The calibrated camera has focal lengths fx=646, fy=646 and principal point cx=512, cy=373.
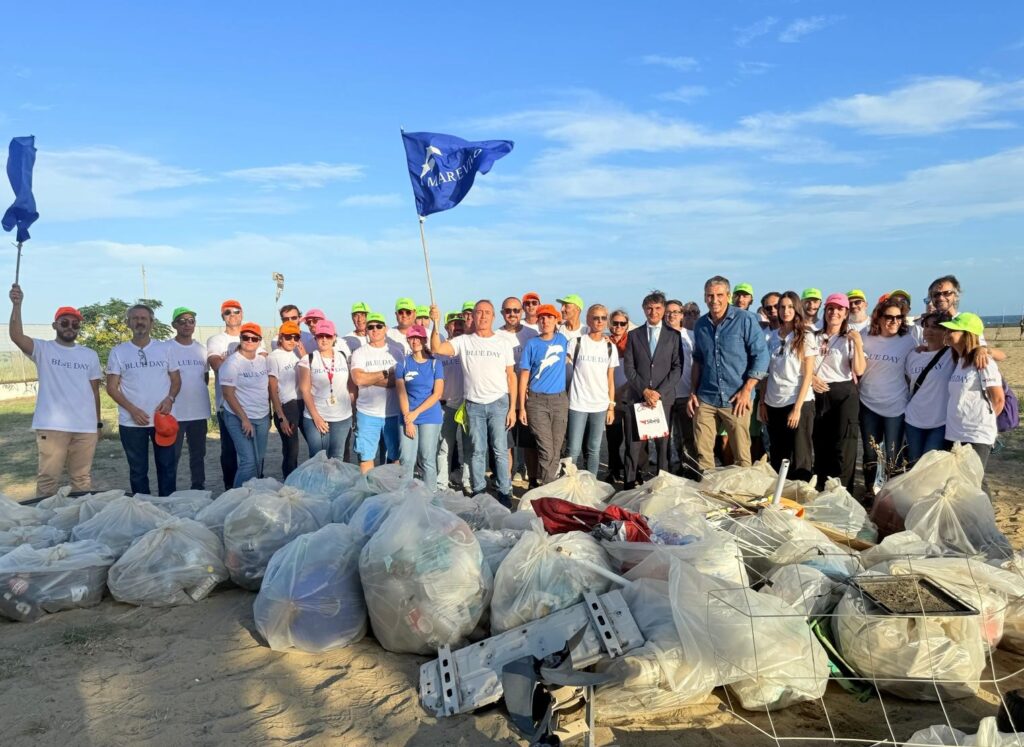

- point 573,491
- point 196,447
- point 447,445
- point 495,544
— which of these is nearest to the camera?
point 495,544

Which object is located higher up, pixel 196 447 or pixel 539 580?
pixel 196 447

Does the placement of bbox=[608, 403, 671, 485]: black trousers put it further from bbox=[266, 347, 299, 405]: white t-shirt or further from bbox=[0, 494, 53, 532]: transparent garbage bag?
bbox=[0, 494, 53, 532]: transparent garbage bag

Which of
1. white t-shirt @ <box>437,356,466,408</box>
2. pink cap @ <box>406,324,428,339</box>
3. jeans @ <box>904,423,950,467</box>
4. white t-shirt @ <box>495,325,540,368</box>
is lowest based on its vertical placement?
jeans @ <box>904,423,950,467</box>

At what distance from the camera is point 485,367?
220 inches

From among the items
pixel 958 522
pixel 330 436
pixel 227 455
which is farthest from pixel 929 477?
pixel 227 455

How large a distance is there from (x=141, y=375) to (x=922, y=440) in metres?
6.38

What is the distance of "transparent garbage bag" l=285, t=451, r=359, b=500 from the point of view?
4.87 meters

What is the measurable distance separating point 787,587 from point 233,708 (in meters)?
2.52

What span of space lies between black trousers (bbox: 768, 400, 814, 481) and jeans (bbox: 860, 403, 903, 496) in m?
0.45

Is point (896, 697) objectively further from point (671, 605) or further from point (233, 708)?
point (233, 708)

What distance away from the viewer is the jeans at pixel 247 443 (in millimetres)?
5656

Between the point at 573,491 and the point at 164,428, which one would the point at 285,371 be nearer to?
the point at 164,428

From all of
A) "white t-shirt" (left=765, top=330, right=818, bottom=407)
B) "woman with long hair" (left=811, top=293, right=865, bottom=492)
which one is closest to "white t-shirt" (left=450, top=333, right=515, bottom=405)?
"white t-shirt" (left=765, top=330, right=818, bottom=407)

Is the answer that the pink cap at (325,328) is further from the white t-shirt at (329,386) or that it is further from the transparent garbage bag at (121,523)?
the transparent garbage bag at (121,523)
